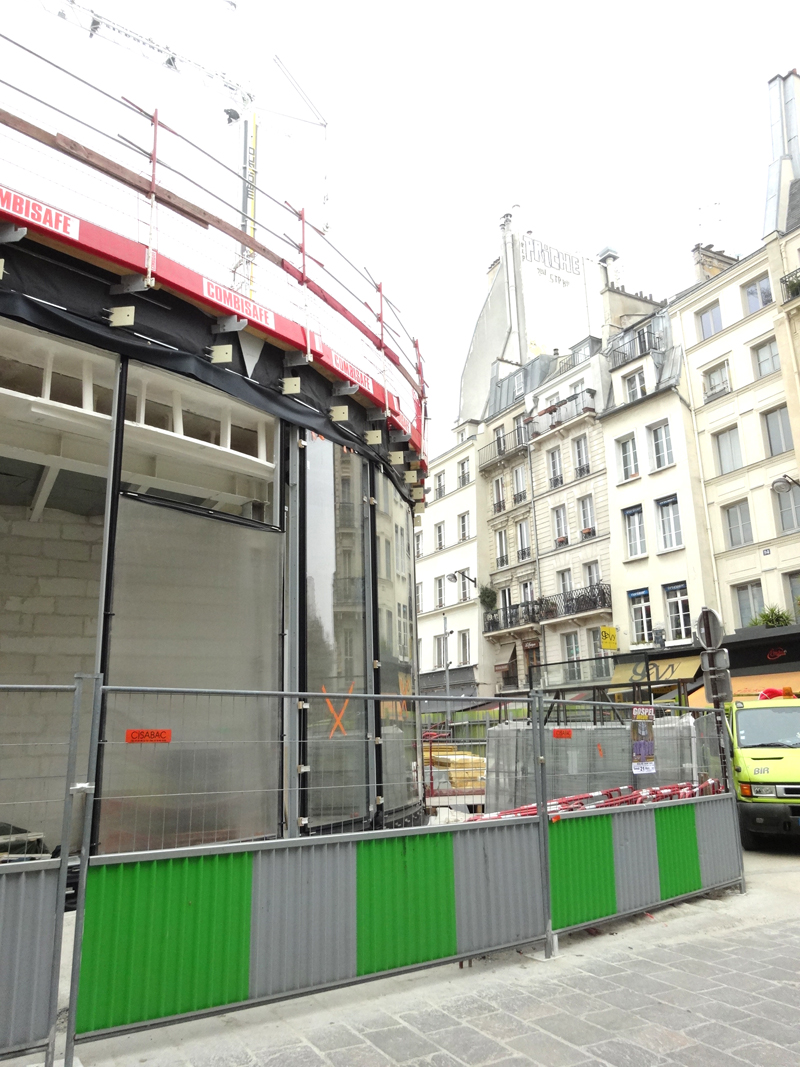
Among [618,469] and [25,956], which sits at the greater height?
[618,469]

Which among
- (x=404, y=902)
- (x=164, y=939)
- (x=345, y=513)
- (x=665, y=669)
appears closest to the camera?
(x=164, y=939)

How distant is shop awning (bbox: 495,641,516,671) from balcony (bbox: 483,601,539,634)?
95cm

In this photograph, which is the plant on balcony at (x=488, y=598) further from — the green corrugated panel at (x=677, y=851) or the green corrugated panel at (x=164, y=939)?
the green corrugated panel at (x=164, y=939)

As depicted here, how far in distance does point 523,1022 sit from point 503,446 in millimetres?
35258

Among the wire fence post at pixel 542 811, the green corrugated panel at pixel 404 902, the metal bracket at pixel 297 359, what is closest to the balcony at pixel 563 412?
the metal bracket at pixel 297 359

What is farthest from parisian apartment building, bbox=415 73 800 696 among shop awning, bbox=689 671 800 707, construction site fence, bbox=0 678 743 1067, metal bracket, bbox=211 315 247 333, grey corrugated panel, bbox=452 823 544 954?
metal bracket, bbox=211 315 247 333

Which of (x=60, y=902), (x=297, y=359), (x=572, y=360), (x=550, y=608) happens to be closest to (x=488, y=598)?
(x=550, y=608)

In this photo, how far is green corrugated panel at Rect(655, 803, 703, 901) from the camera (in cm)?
738

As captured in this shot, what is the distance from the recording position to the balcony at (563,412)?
33.1 meters

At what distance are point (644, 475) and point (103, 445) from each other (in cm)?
2559

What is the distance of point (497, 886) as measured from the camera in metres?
5.65

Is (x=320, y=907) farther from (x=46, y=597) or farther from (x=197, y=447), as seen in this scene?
(x=46, y=597)

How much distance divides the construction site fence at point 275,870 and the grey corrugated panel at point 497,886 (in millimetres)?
13

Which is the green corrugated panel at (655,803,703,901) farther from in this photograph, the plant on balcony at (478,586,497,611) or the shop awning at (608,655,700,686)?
the plant on balcony at (478,586,497,611)
